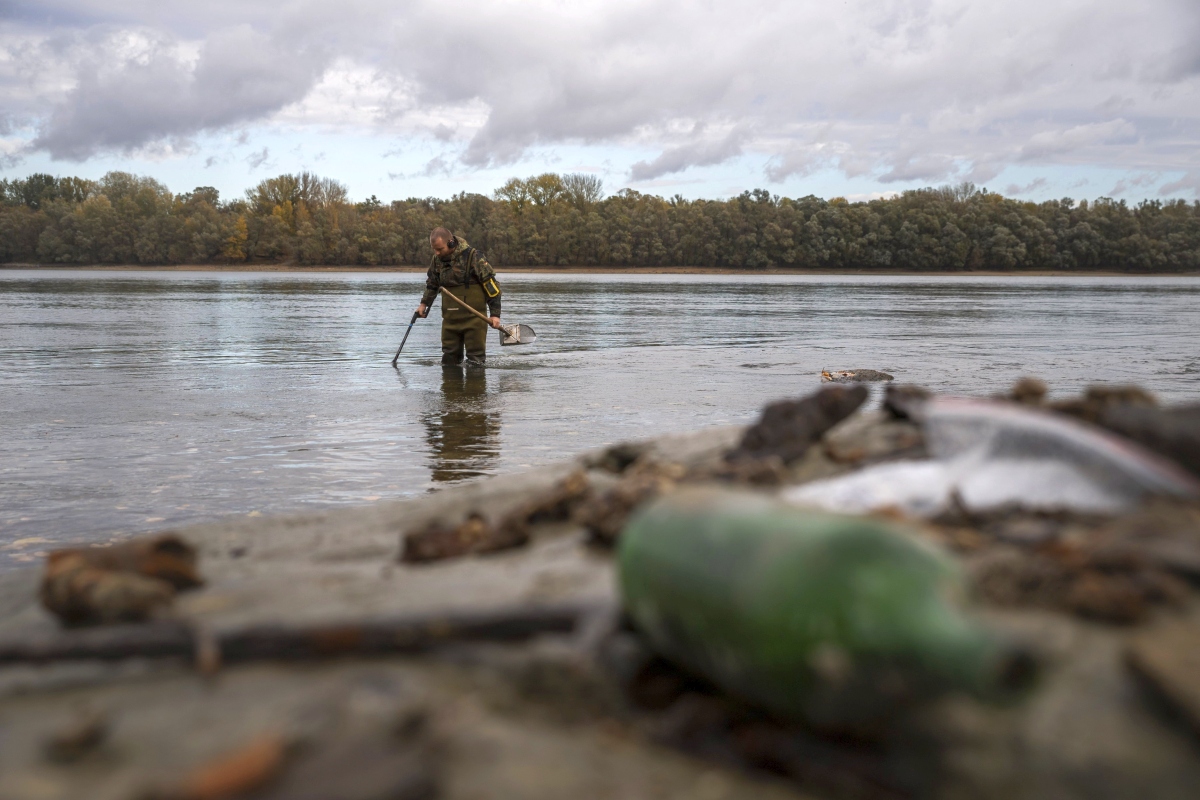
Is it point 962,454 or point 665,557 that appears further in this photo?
point 962,454

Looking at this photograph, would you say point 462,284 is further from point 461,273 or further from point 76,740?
point 76,740

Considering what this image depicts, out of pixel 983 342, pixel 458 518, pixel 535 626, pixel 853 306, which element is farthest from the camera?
pixel 853 306

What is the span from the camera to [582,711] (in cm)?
228

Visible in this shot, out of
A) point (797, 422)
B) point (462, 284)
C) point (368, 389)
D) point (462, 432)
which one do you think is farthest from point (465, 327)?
point (797, 422)

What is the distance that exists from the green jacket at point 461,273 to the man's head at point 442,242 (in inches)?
4.0

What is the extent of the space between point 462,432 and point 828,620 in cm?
783

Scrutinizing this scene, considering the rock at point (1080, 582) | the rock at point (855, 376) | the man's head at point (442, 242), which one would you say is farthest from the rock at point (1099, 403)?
the rock at point (855, 376)

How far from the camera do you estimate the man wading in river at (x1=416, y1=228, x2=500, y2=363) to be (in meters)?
13.9

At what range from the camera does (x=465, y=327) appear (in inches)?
582

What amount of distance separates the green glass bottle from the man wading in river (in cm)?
1179

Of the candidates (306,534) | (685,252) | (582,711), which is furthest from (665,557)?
(685,252)

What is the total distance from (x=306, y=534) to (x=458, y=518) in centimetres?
76

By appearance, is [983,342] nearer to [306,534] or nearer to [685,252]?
[306,534]

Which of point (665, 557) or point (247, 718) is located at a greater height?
point (665, 557)
